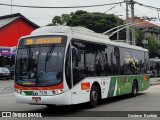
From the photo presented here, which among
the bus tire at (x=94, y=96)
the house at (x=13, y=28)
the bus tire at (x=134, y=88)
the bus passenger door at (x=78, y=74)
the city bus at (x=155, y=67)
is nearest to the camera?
the bus passenger door at (x=78, y=74)

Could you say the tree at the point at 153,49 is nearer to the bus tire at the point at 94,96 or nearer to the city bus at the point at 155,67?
the city bus at the point at 155,67

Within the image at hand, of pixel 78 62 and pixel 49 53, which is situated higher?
pixel 49 53

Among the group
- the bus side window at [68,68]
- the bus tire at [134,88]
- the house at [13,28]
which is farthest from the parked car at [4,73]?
the bus side window at [68,68]

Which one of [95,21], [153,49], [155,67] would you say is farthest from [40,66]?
[153,49]

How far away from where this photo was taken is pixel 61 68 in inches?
534

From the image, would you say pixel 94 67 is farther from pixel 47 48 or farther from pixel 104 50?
pixel 47 48

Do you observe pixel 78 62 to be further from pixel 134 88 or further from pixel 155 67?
pixel 155 67

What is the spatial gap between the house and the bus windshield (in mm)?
40505

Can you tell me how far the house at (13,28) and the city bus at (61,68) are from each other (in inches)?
1534

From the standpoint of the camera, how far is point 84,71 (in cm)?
1495

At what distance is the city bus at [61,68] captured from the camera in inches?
532

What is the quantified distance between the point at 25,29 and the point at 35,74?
44.6m

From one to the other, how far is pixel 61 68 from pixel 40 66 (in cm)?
76

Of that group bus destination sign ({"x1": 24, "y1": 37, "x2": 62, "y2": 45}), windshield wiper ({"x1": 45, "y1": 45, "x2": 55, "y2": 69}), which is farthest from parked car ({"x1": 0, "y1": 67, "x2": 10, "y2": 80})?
windshield wiper ({"x1": 45, "y1": 45, "x2": 55, "y2": 69})
